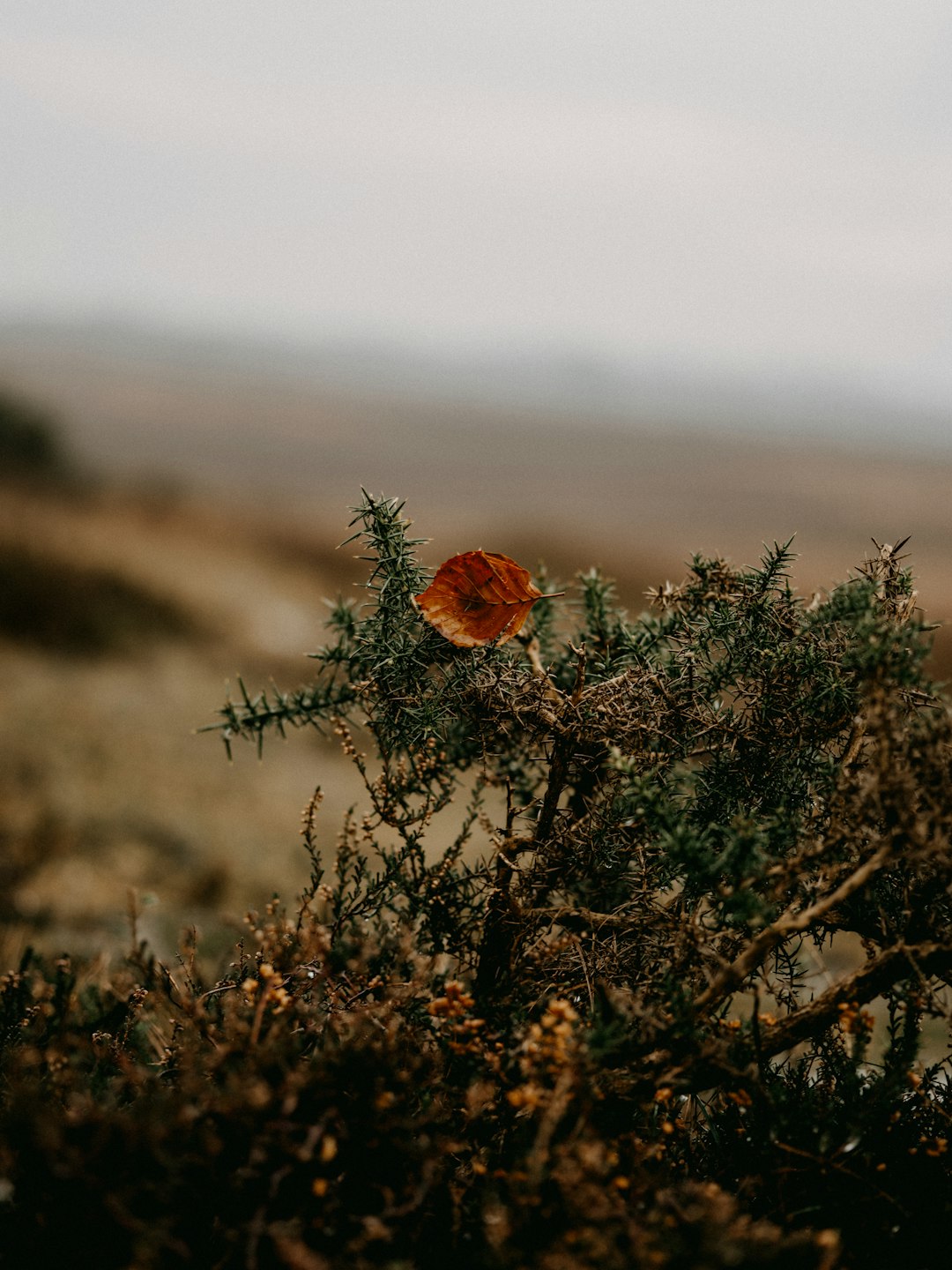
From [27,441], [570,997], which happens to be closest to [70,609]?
[27,441]

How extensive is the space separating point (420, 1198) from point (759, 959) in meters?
0.59

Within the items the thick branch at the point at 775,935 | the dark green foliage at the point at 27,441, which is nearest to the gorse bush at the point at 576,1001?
the thick branch at the point at 775,935

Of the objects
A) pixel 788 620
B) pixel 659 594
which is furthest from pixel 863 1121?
pixel 659 594

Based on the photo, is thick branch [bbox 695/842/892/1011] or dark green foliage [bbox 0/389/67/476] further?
dark green foliage [bbox 0/389/67/476]

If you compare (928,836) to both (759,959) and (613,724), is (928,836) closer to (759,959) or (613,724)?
(759,959)

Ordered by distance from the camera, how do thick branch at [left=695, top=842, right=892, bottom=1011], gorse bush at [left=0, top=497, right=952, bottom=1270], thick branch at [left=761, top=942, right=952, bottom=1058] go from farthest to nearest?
1. thick branch at [left=761, top=942, right=952, bottom=1058]
2. thick branch at [left=695, top=842, right=892, bottom=1011]
3. gorse bush at [left=0, top=497, right=952, bottom=1270]

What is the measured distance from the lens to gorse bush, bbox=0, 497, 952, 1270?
112 cm

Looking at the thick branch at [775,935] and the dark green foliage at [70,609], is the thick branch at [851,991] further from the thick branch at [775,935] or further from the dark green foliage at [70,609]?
the dark green foliage at [70,609]

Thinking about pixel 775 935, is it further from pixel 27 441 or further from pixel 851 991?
pixel 27 441

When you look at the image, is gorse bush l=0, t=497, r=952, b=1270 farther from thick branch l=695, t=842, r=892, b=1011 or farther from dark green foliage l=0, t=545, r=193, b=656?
dark green foliage l=0, t=545, r=193, b=656

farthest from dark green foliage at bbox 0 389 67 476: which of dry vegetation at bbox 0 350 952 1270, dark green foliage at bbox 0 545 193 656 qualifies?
dry vegetation at bbox 0 350 952 1270

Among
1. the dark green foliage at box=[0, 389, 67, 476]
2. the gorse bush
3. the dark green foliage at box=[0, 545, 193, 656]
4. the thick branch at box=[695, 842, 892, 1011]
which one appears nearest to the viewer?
the gorse bush

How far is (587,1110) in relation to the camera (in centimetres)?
117

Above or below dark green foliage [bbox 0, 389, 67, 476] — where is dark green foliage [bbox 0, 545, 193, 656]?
below
